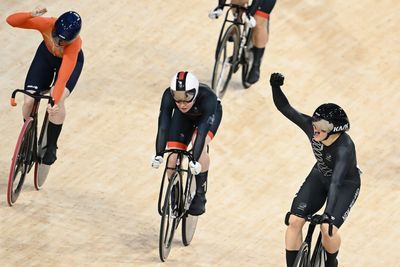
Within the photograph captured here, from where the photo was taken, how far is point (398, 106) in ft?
48.1

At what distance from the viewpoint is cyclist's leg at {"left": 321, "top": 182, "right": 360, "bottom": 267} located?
396 inches

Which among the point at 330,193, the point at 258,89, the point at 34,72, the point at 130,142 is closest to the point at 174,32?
the point at 258,89

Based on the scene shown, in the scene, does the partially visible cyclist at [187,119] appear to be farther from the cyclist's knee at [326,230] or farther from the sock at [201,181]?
the cyclist's knee at [326,230]

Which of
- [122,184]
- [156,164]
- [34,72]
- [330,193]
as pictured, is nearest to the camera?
[330,193]

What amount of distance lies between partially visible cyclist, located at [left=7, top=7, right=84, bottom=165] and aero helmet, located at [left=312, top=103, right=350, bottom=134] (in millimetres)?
2494

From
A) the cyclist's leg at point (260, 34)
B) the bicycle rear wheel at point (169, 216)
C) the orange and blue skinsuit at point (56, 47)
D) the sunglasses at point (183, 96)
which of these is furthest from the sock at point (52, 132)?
the cyclist's leg at point (260, 34)

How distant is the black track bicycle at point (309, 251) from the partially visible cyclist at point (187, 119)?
1.15m

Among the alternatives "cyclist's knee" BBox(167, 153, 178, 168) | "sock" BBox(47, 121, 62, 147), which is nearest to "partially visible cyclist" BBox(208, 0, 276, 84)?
"sock" BBox(47, 121, 62, 147)

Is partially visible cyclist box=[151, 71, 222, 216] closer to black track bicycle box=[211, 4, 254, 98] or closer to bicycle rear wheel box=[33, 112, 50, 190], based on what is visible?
bicycle rear wheel box=[33, 112, 50, 190]

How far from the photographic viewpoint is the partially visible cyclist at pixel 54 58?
1130 cm

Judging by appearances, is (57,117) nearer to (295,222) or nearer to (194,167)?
(194,167)

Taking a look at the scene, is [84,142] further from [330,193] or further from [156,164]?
[330,193]

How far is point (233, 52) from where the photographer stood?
14.2 metres

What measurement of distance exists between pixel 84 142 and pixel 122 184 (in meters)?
0.82
